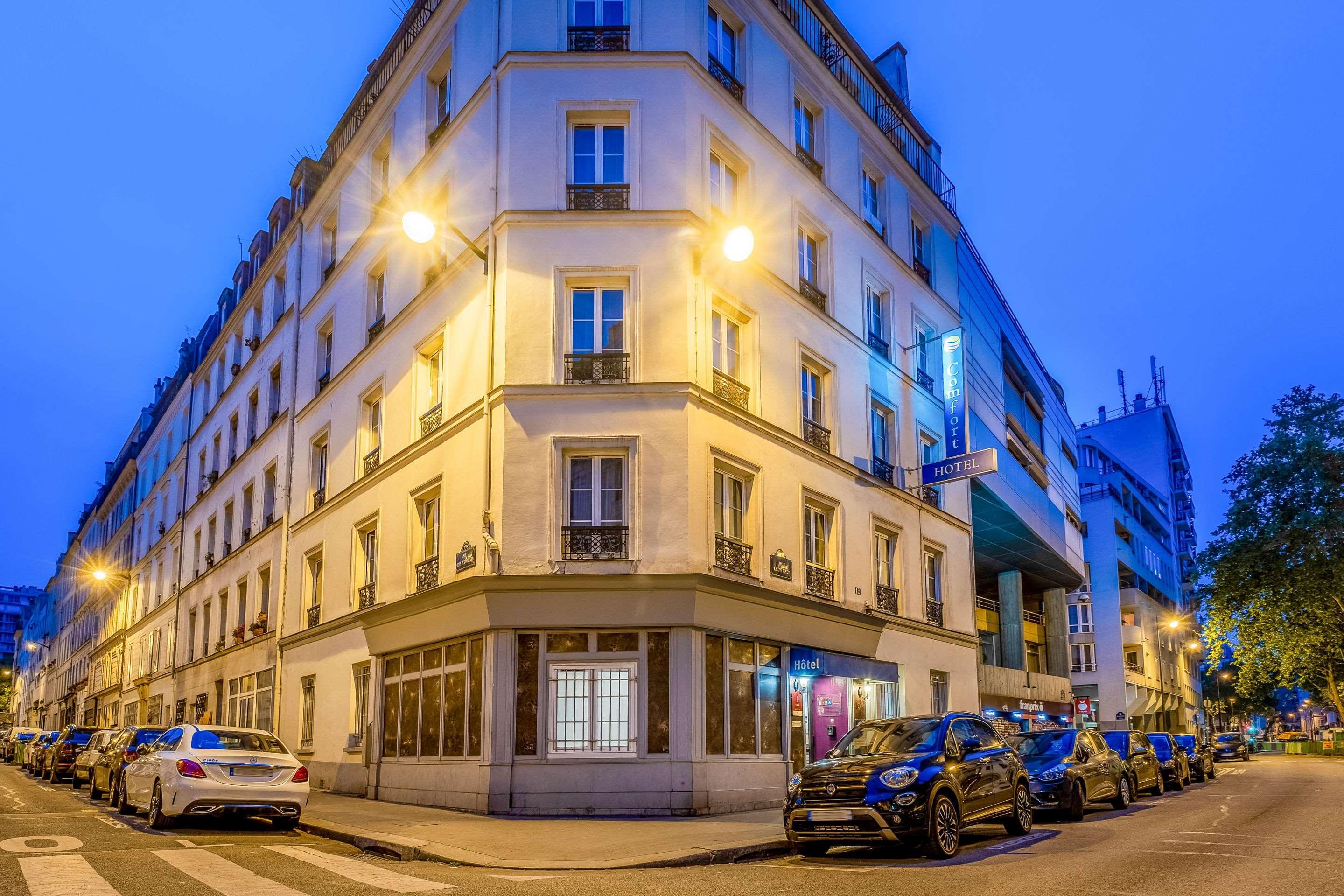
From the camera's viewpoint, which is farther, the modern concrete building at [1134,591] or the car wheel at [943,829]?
the modern concrete building at [1134,591]

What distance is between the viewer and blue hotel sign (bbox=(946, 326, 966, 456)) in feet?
87.1

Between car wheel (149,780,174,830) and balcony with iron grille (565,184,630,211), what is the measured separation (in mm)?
11261

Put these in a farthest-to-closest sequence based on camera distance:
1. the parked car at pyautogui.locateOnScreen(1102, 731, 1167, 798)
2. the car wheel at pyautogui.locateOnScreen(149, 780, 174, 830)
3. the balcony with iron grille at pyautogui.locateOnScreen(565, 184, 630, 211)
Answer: the parked car at pyautogui.locateOnScreen(1102, 731, 1167, 798) < the balcony with iron grille at pyautogui.locateOnScreen(565, 184, 630, 211) < the car wheel at pyautogui.locateOnScreen(149, 780, 174, 830)

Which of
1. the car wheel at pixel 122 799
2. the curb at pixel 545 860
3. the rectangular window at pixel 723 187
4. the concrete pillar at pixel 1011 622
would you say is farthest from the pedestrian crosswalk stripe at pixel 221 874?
the concrete pillar at pixel 1011 622

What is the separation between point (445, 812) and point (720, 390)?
27.8 feet

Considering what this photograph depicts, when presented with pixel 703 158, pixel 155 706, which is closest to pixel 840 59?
pixel 703 158

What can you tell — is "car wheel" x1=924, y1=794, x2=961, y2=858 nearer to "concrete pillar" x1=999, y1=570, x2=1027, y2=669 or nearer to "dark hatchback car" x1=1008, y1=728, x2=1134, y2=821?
"dark hatchback car" x1=1008, y1=728, x2=1134, y2=821

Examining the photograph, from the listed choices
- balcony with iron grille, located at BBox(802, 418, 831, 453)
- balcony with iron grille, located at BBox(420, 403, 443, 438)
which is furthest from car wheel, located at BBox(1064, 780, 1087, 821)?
balcony with iron grille, located at BBox(420, 403, 443, 438)

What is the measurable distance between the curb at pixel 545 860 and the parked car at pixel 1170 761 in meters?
16.5

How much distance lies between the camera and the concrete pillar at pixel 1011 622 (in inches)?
1613

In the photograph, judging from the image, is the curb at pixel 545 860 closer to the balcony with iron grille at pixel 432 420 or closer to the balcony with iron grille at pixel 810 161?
the balcony with iron grille at pixel 432 420

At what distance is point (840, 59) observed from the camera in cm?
2636

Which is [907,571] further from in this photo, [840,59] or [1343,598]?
[1343,598]

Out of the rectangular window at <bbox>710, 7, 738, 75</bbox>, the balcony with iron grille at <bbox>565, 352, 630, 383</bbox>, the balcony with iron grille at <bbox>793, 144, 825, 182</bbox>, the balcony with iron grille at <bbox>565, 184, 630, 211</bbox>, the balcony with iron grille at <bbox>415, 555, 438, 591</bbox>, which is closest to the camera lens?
the balcony with iron grille at <bbox>565, 352, 630, 383</bbox>
